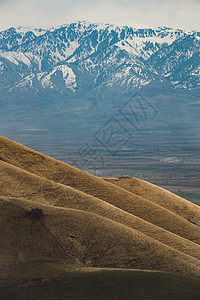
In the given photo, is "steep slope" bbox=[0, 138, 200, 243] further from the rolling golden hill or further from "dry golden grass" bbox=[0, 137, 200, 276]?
the rolling golden hill

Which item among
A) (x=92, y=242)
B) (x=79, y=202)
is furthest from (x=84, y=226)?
(x=79, y=202)

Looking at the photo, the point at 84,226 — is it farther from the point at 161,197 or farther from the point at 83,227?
the point at 161,197

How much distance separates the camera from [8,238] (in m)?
39.4

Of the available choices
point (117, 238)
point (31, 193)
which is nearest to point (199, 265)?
point (117, 238)

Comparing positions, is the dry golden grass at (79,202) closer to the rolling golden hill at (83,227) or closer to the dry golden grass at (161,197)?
the rolling golden hill at (83,227)

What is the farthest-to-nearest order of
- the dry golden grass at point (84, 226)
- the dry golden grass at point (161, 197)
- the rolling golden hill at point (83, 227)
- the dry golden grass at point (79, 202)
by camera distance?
the dry golden grass at point (161, 197) < the dry golden grass at point (79, 202) < the dry golden grass at point (84, 226) < the rolling golden hill at point (83, 227)

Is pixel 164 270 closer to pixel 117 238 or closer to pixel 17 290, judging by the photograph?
pixel 117 238

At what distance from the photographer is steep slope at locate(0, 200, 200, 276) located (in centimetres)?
3931

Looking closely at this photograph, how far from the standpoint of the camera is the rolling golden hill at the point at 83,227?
39250 millimetres

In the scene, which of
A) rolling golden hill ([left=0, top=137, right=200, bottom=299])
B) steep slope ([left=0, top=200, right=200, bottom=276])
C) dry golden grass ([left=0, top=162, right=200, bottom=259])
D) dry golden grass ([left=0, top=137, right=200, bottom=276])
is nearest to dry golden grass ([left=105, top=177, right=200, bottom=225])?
rolling golden hill ([left=0, top=137, right=200, bottom=299])

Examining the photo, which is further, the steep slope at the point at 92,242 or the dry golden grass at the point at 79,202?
the dry golden grass at the point at 79,202

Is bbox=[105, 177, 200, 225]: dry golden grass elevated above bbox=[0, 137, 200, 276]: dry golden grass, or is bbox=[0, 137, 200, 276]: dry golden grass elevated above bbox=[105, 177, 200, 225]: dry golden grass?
bbox=[0, 137, 200, 276]: dry golden grass

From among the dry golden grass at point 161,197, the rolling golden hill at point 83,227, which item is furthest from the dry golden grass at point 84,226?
the dry golden grass at point 161,197

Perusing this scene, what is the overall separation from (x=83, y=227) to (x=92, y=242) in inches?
80.0
